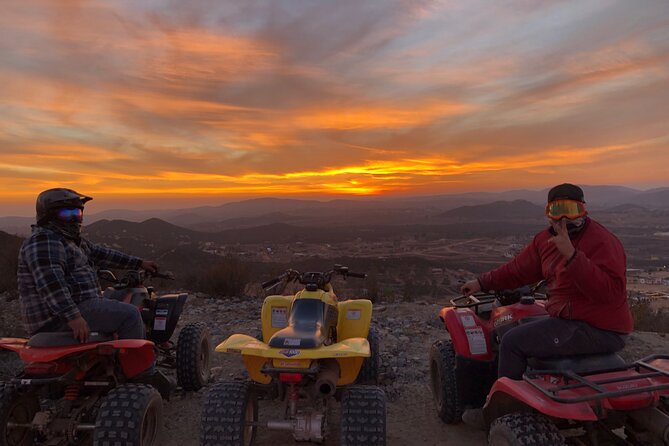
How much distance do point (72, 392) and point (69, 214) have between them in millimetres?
1596

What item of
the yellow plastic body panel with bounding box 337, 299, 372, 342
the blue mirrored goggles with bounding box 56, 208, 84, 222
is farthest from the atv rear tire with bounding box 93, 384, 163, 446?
the yellow plastic body panel with bounding box 337, 299, 372, 342

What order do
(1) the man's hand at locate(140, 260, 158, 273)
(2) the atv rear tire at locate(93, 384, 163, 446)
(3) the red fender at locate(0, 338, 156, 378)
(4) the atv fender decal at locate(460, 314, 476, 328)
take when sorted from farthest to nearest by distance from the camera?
(1) the man's hand at locate(140, 260, 158, 273)
(4) the atv fender decal at locate(460, 314, 476, 328)
(3) the red fender at locate(0, 338, 156, 378)
(2) the atv rear tire at locate(93, 384, 163, 446)

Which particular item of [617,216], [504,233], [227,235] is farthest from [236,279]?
[617,216]

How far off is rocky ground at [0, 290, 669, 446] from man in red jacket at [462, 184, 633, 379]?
5.79 ft

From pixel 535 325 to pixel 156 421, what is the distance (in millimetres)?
3327

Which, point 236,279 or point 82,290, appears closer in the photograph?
point 82,290

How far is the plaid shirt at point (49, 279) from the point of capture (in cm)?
386

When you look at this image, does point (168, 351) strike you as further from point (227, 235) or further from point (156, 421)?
point (227, 235)

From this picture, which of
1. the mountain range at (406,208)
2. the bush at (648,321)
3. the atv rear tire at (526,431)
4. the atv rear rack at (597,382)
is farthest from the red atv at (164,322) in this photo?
the mountain range at (406,208)

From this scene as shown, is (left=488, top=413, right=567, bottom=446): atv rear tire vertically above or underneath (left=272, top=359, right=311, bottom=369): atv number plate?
underneath

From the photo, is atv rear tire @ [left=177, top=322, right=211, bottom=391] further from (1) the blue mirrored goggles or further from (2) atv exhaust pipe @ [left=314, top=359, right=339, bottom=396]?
(2) atv exhaust pipe @ [left=314, top=359, right=339, bottom=396]

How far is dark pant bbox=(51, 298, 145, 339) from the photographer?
4.10 metres

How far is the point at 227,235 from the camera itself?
57.0 meters

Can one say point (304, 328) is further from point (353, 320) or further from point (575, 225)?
point (575, 225)
